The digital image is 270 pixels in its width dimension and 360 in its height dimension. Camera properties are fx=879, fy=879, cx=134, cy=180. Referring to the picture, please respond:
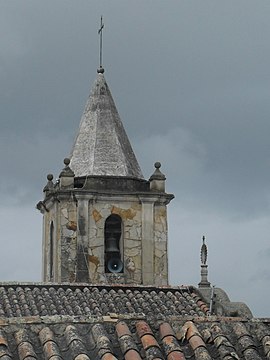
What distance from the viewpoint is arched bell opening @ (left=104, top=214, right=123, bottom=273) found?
60.6ft

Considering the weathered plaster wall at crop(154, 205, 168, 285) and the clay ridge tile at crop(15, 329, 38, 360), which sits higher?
the weathered plaster wall at crop(154, 205, 168, 285)

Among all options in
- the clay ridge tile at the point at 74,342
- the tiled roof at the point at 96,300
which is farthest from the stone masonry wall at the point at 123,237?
the clay ridge tile at the point at 74,342

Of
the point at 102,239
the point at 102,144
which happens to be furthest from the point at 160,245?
the point at 102,144

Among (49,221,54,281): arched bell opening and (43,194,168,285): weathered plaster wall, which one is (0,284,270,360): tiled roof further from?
→ (49,221,54,281): arched bell opening

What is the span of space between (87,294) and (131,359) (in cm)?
988

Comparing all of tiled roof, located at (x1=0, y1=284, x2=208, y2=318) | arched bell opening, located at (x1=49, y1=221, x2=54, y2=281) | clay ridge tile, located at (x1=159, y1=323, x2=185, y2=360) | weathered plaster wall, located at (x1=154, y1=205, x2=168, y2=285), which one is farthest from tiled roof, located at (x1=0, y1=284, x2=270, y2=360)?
arched bell opening, located at (x1=49, y1=221, x2=54, y2=281)

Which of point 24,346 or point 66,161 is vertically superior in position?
point 66,161

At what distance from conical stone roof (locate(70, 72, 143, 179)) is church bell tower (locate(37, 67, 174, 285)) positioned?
22 millimetres

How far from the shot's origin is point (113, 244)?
18.6m

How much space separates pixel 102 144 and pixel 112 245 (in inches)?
90.7

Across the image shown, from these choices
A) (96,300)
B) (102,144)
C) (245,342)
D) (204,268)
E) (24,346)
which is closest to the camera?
(24,346)

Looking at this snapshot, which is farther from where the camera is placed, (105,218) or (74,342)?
(105,218)

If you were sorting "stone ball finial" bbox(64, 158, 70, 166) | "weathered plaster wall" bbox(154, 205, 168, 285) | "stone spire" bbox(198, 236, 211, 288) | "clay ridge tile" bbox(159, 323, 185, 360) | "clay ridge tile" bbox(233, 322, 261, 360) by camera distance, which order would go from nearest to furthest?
1. "clay ridge tile" bbox(159, 323, 185, 360)
2. "clay ridge tile" bbox(233, 322, 261, 360)
3. "stone spire" bbox(198, 236, 211, 288)
4. "weathered plaster wall" bbox(154, 205, 168, 285)
5. "stone ball finial" bbox(64, 158, 70, 166)

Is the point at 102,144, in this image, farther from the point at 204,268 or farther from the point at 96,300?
the point at 96,300
